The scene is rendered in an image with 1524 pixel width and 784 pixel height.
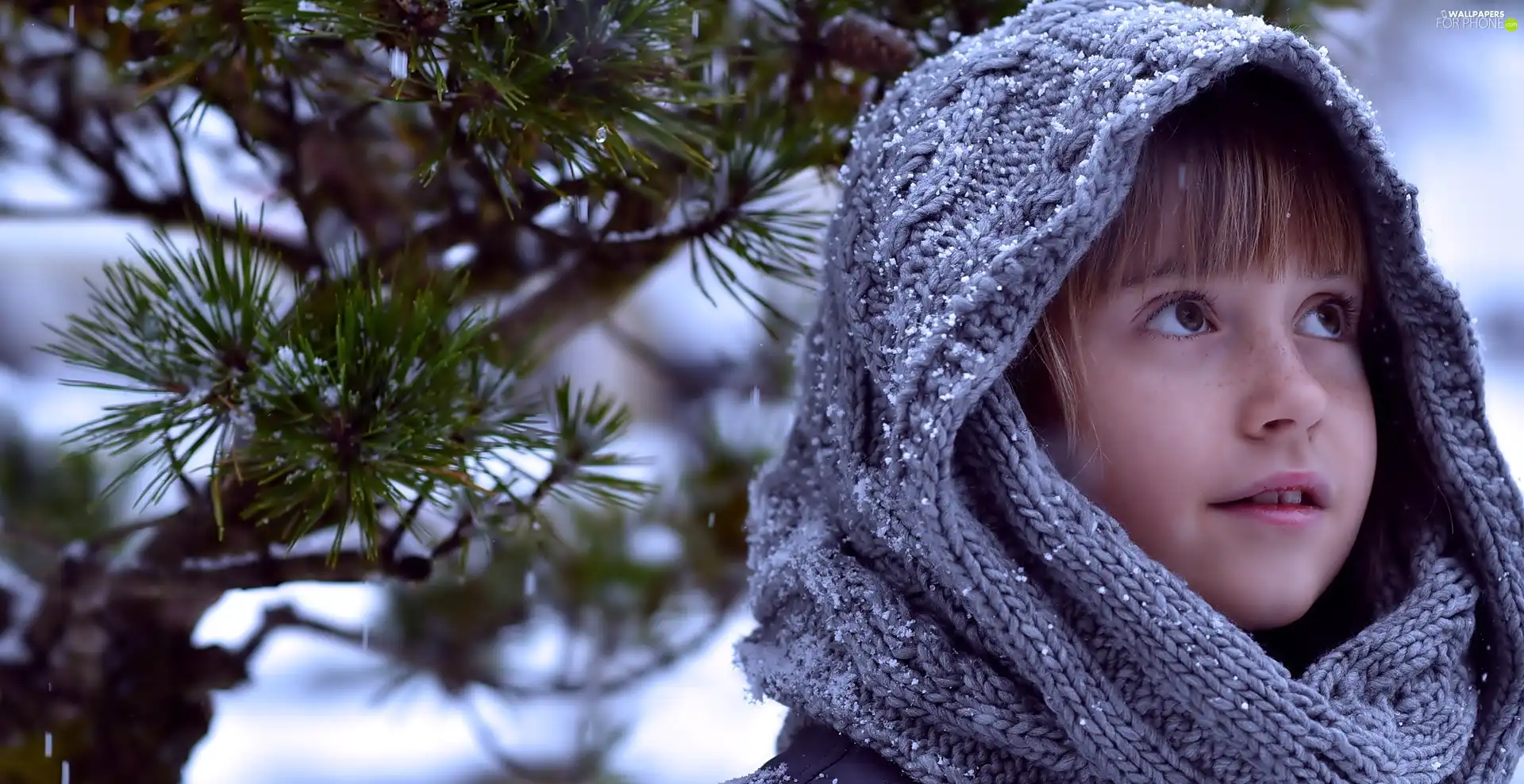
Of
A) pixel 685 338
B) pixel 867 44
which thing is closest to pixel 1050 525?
pixel 867 44

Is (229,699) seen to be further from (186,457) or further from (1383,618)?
(1383,618)

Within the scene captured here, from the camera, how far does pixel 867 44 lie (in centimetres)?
66

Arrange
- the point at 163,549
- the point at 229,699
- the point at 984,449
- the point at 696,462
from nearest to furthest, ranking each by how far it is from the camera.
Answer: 1. the point at 984,449
2. the point at 163,549
3. the point at 696,462
4. the point at 229,699

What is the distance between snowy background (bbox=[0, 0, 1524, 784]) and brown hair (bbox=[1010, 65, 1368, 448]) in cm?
75

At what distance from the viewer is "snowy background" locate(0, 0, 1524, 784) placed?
57.6 inches

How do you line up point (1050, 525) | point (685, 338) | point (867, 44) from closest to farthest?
1. point (1050, 525)
2. point (867, 44)
3. point (685, 338)

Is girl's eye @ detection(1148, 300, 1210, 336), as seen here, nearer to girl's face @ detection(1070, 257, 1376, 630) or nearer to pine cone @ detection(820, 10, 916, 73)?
girl's face @ detection(1070, 257, 1376, 630)

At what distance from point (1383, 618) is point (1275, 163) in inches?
8.1

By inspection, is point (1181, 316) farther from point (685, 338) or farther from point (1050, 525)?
point (685, 338)

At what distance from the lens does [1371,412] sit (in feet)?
1.81

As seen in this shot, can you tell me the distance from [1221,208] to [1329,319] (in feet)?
0.32

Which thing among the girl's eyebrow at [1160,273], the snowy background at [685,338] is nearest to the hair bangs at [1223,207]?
the girl's eyebrow at [1160,273]

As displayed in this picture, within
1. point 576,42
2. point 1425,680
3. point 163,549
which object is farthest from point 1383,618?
point 163,549

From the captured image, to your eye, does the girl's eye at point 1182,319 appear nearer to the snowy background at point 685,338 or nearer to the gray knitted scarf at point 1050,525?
the gray knitted scarf at point 1050,525
